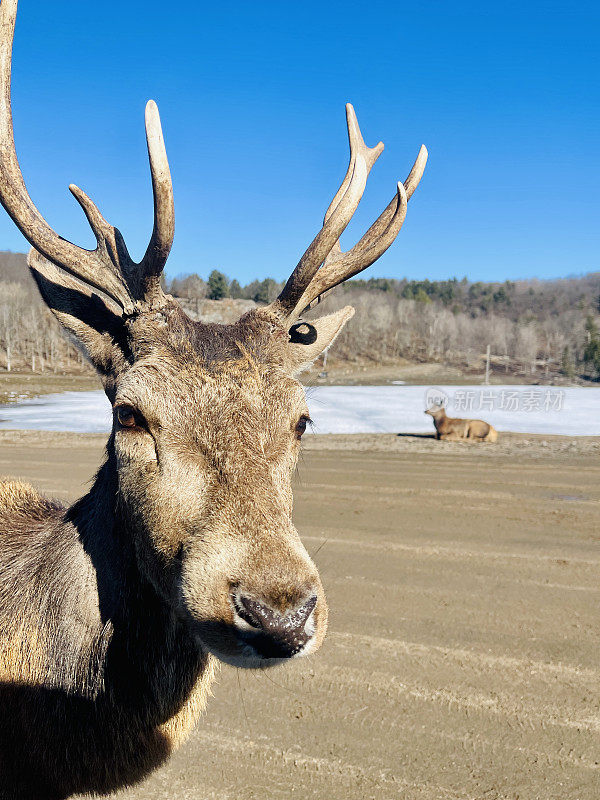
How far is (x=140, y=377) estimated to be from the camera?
260 centimetres

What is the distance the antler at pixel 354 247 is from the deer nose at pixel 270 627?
5.70 feet

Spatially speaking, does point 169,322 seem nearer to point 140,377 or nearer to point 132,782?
point 140,377

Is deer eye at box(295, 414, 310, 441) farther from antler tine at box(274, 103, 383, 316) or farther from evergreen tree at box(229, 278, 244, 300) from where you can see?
evergreen tree at box(229, 278, 244, 300)

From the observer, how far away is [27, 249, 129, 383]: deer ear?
2.97m

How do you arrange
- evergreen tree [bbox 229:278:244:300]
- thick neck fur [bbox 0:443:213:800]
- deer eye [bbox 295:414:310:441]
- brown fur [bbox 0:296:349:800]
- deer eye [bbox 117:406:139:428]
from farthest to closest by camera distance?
evergreen tree [bbox 229:278:244:300] → deer eye [bbox 295:414:310:441] → thick neck fur [bbox 0:443:213:800] → deer eye [bbox 117:406:139:428] → brown fur [bbox 0:296:349:800]

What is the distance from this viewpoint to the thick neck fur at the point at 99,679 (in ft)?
9.00

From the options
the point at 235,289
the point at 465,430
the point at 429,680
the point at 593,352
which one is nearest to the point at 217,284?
the point at 235,289

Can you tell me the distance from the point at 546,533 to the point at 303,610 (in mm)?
8445

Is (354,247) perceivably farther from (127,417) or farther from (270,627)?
(270,627)

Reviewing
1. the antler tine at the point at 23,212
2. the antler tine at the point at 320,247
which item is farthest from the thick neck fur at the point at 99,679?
the antler tine at the point at 320,247

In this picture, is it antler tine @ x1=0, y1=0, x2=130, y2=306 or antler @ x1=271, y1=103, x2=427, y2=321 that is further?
antler @ x1=271, y1=103, x2=427, y2=321

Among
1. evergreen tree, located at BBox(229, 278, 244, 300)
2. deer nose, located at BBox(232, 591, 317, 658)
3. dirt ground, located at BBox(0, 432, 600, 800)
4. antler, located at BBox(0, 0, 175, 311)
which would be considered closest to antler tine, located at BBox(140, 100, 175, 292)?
antler, located at BBox(0, 0, 175, 311)

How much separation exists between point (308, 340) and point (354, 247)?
→ 2.39 feet

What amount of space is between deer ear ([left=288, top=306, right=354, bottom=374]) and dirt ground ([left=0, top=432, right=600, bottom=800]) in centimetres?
259
